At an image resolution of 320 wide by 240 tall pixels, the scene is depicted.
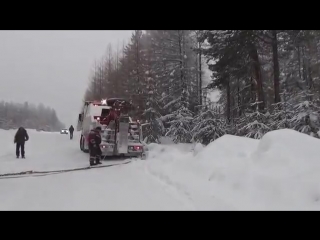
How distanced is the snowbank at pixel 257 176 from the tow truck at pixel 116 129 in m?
5.50

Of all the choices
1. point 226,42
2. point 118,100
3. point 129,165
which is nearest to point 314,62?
point 226,42

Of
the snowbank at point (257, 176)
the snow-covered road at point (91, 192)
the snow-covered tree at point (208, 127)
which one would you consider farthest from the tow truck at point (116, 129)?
the snowbank at point (257, 176)

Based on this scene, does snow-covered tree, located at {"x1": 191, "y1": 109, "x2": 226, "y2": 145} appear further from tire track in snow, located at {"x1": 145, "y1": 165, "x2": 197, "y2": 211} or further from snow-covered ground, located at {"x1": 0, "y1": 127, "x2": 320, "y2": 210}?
tire track in snow, located at {"x1": 145, "y1": 165, "x2": 197, "y2": 211}

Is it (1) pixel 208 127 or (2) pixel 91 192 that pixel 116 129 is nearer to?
(1) pixel 208 127

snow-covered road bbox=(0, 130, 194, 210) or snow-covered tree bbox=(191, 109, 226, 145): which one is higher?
snow-covered tree bbox=(191, 109, 226, 145)

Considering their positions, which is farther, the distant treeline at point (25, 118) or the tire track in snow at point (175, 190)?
the distant treeline at point (25, 118)

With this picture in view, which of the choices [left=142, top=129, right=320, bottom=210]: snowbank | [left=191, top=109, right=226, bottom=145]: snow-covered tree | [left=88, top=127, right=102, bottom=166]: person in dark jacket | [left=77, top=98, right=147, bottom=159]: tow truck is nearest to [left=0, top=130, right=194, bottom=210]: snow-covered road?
[left=142, top=129, right=320, bottom=210]: snowbank

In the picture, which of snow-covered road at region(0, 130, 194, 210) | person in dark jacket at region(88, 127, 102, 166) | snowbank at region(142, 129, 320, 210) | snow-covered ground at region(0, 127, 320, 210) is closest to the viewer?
snowbank at region(142, 129, 320, 210)

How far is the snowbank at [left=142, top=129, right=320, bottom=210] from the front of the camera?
584 centimetres

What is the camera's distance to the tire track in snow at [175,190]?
6.39 metres

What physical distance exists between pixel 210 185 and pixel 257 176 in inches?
50.7

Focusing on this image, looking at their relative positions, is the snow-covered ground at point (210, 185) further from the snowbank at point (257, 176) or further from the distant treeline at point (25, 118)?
the distant treeline at point (25, 118)

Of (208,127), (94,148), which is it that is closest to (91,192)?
(94,148)

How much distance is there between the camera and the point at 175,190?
7.81 meters
